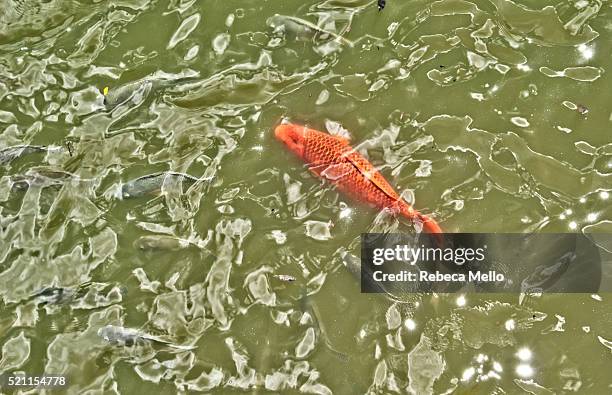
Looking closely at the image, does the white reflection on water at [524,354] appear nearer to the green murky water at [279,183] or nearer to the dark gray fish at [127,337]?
the green murky water at [279,183]

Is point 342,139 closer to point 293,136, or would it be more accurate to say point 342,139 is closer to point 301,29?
point 293,136

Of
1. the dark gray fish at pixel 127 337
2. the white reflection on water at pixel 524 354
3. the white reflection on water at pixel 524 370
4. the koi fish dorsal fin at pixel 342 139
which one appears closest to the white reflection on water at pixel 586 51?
the koi fish dorsal fin at pixel 342 139

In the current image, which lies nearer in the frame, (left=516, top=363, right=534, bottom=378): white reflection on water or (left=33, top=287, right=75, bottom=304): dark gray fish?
(left=516, top=363, right=534, bottom=378): white reflection on water

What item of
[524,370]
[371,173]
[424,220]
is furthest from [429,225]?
[524,370]

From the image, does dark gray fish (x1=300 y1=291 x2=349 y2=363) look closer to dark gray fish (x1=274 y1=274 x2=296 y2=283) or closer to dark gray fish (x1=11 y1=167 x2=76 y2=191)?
dark gray fish (x1=274 y1=274 x2=296 y2=283)

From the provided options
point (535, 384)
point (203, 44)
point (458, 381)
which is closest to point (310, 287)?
point (458, 381)

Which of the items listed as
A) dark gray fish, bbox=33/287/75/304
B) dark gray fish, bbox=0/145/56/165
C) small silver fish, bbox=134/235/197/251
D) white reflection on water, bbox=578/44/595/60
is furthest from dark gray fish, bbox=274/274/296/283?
white reflection on water, bbox=578/44/595/60

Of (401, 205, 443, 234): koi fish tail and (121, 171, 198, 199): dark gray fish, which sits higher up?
(121, 171, 198, 199): dark gray fish
